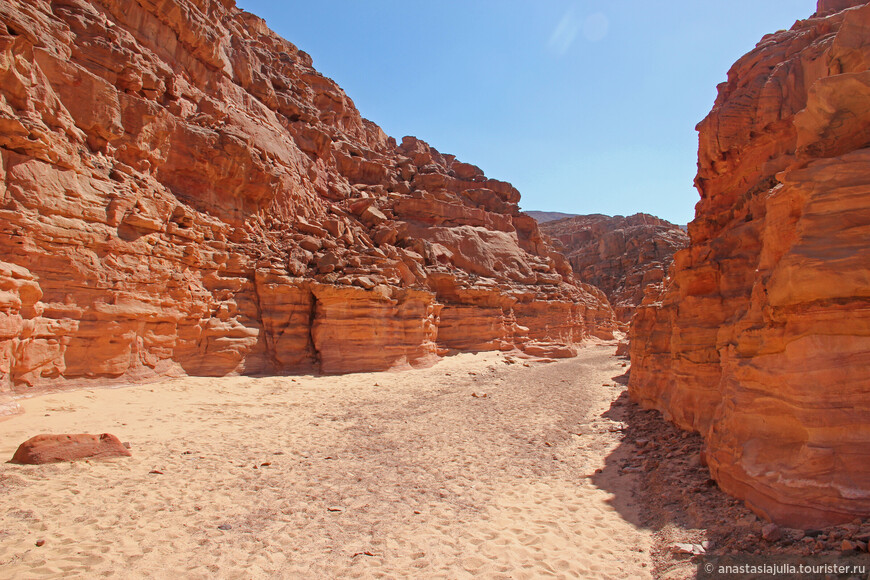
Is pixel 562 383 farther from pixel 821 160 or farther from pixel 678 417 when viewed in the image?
pixel 821 160

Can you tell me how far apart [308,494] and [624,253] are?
5887cm

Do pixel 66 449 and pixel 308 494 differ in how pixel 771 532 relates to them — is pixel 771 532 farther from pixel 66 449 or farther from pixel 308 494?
pixel 66 449

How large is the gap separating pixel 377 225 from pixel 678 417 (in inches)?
767

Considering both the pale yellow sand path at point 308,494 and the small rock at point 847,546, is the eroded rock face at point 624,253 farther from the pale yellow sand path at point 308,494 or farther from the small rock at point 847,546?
the small rock at point 847,546

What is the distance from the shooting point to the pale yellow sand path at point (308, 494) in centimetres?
Answer: 476

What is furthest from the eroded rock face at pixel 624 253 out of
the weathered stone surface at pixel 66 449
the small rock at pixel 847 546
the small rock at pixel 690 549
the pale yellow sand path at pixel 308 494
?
the weathered stone surface at pixel 66 449

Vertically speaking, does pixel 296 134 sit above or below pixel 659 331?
above

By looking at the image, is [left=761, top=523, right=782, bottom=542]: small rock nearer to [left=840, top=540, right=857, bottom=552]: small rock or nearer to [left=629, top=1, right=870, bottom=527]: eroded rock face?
[left=629, top=1, right=870, bottom=527]: eroded rock face

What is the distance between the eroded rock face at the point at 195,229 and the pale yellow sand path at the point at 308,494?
2222 millimetres

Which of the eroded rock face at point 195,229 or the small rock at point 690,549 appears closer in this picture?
the small rock at point 690,549

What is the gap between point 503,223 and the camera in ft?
112

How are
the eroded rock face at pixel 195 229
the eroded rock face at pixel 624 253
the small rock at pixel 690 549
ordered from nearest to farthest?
the small rock at pixel 690 549
the eroded rock face at pixel 195 229
the eroded rock face at pixel 624 253

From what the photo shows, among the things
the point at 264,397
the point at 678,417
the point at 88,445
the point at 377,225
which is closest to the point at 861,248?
the point at 678,417

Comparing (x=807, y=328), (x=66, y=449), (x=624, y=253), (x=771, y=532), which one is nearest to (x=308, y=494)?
(x=66, y=449)
